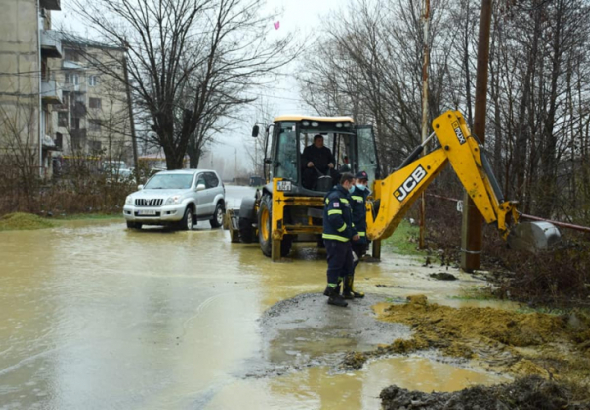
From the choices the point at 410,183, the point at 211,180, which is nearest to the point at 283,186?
the point at 410,183

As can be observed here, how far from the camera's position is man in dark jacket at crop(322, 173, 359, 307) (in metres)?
8.64

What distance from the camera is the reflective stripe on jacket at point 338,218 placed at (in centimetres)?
866

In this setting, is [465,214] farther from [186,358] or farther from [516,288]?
[186,358]

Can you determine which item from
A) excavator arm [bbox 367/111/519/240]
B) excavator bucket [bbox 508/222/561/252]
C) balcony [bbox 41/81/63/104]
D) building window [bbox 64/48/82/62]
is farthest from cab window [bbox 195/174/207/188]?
balcony [bbox 41/81/63/104]

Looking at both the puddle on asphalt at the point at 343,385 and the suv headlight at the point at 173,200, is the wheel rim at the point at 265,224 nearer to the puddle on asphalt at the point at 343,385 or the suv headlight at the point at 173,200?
the suv headlight at the point at 173,200

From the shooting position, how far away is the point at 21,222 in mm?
19266

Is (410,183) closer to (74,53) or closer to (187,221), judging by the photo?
(187,221)

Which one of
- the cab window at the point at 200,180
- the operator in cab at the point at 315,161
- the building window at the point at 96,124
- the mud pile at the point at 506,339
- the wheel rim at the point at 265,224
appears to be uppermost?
the building window at the point at 96,124

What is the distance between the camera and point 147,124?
32.3m

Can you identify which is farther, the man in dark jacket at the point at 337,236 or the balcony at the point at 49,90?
the balcony at the point at 49,90

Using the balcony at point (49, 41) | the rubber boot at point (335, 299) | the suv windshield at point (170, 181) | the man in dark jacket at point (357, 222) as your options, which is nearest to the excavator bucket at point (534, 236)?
the man in dark jacket at point (357, 222)

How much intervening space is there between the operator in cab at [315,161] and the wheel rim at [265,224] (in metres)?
1.25

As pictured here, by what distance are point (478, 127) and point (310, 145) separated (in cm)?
368

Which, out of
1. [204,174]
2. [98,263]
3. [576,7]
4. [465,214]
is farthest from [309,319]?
[204,174]
